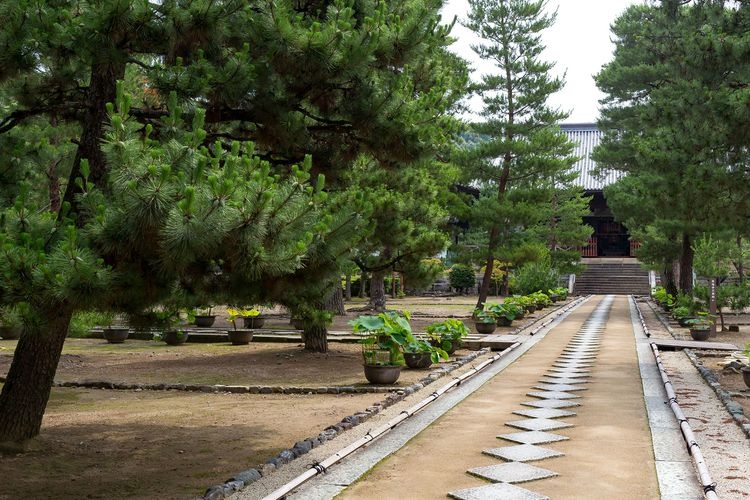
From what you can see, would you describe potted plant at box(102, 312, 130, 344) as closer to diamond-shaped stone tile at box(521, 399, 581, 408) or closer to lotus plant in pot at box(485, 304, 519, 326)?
lotus plant in pot at box(485, 304, 519, 326)

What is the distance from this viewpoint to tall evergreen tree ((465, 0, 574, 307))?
1934cm

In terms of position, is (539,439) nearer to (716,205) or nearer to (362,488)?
(362,488)

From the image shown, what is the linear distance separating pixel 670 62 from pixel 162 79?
28.4 ft

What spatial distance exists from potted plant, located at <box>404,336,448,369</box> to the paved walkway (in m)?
1.08

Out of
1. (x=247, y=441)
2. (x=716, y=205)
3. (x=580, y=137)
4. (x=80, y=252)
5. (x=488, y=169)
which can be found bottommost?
(x=247, y=441)

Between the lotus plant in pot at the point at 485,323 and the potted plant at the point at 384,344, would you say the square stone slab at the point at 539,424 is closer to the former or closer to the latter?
the potted plant at the point at 384,344

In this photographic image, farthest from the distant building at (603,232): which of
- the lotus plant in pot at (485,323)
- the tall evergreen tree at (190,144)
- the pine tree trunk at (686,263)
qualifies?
the tall evergreen tree at (190,144)

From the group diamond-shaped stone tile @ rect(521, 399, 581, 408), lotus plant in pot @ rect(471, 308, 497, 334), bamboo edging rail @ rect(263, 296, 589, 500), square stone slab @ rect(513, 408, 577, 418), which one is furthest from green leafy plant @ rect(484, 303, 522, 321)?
square stone slab @ rect(513, 408, 577, 418)

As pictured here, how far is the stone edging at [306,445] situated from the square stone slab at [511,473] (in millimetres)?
1372

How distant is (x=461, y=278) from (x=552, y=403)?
1131 inches

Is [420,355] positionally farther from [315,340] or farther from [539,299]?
[539,299]

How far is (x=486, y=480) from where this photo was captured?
15.4 ft

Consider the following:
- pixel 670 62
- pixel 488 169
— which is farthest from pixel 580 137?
pixel 670 62

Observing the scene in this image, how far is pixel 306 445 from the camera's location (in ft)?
18.4
